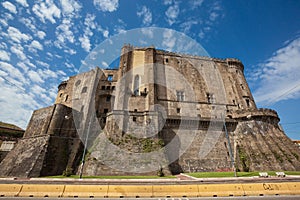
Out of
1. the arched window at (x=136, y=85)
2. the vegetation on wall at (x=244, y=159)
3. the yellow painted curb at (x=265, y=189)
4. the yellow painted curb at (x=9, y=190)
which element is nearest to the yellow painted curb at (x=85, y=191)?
the yellow painted curb at (x=9, y=190)

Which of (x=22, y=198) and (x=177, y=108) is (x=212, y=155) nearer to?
(x=177, y=108)

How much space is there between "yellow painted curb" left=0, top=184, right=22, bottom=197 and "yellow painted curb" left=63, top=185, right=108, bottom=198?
9.90ft

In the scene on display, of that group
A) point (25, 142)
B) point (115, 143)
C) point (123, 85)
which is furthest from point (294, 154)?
point (25, 142)

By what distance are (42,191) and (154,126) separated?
15.2 m

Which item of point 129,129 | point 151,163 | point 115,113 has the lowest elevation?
point 151,163

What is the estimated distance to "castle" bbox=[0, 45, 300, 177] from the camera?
19.5 meters

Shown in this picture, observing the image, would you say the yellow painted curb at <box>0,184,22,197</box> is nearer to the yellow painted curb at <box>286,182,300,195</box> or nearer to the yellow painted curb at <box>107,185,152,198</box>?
the yellow painted curb at <box>107,185,152,198</box>

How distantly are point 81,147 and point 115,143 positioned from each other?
20.9 ft

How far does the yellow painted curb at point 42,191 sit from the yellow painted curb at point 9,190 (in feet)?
0.89

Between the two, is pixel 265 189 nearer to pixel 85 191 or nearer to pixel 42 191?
pixel 85 191

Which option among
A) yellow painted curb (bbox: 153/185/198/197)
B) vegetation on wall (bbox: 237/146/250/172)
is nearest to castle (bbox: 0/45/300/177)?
vegetation on wall (bbox: 237/146/250/172)

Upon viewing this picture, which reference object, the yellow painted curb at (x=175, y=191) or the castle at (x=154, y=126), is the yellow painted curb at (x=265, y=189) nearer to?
the yellow painted curb at (x=175, y=191)

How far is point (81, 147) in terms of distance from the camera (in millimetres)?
22688

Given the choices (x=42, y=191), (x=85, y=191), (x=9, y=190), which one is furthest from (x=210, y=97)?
(x=9, y=190)
